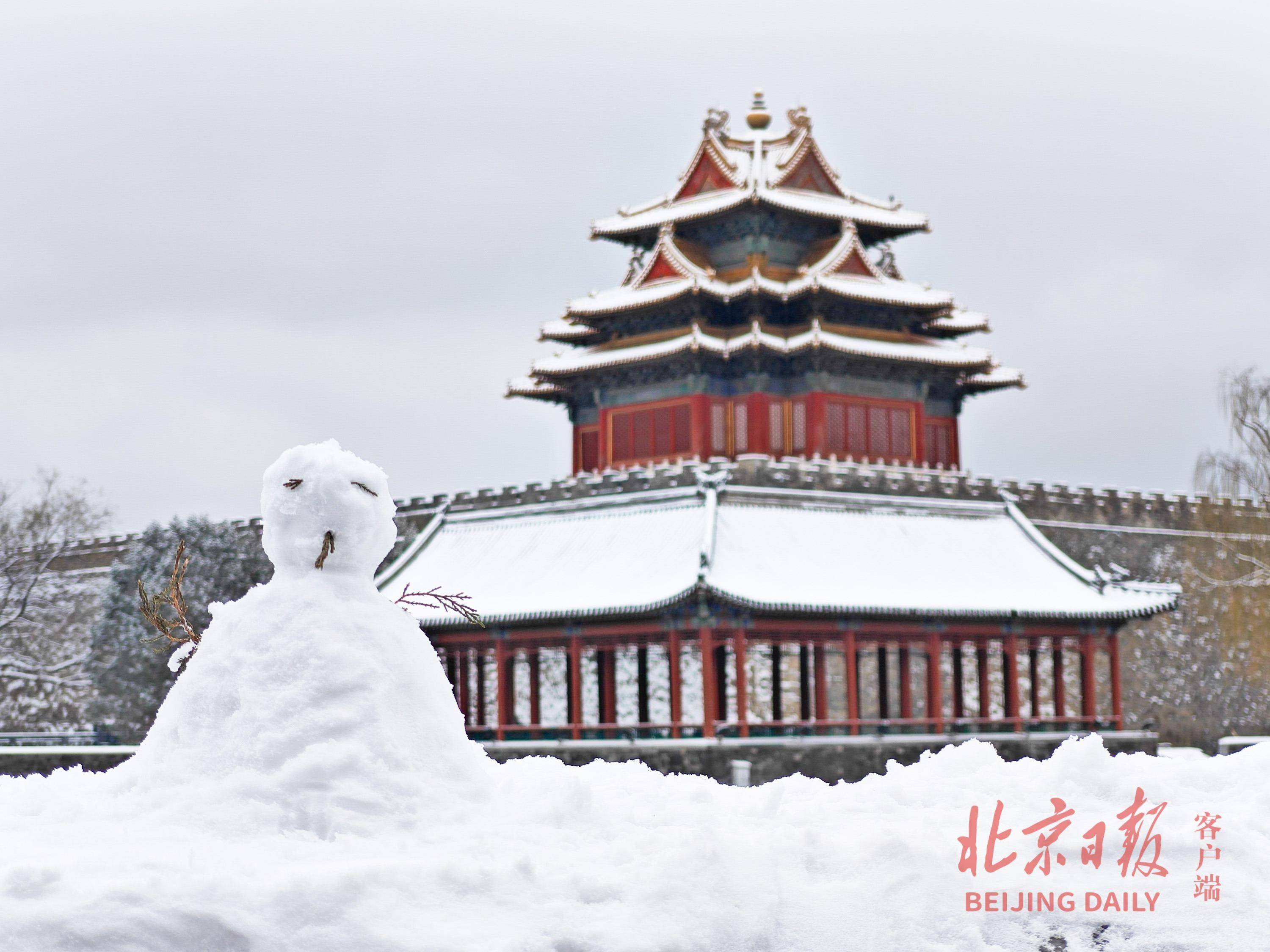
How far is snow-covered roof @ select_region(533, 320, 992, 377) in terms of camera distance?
31641 millimetres

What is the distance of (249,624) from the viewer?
7.52 m

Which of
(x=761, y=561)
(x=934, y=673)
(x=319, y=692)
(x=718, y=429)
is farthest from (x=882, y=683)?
(x=319, y=692)

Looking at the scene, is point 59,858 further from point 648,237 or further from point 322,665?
point 648,237

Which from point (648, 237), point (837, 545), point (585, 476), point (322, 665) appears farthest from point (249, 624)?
point (648, 237)

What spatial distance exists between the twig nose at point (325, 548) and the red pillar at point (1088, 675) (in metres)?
22.6

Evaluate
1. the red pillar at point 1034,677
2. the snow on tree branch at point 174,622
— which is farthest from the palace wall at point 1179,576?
the snow on tree branch at point 174,622

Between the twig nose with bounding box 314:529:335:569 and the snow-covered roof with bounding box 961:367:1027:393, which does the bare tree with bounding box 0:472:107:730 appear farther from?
the twig nose with bounding box 314:529:335:569

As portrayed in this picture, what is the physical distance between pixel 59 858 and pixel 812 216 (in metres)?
28.5

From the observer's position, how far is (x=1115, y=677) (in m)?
28.8

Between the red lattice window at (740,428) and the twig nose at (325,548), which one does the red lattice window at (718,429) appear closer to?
the red lattice window at (740,428)

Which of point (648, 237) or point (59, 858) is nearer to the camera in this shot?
point (59, 858)

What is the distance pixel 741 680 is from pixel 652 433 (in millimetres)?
8924

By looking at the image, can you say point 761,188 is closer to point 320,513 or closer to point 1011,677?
point 1011,677

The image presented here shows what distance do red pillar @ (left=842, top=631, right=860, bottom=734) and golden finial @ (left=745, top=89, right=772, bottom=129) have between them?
14.7m
